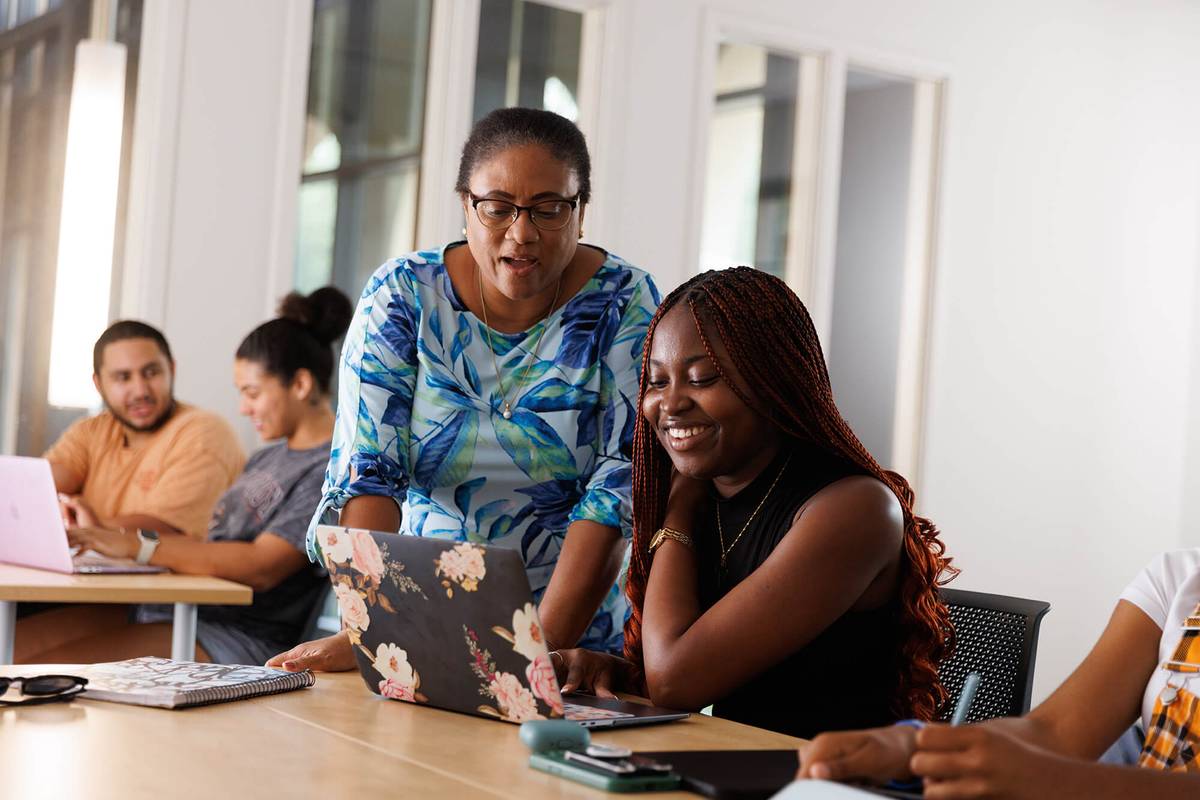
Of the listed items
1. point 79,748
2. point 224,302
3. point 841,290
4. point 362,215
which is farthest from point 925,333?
point 79,748

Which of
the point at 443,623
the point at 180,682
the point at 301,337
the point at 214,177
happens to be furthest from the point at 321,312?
the point at 443,623

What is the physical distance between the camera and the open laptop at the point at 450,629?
152cm

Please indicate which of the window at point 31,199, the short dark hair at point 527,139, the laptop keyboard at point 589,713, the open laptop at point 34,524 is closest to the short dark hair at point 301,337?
the open laptop at point 34,524

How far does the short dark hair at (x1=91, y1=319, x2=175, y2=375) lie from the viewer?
13.4ft

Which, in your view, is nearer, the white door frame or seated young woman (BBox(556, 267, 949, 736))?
seated young woman (BBox(556, 267, 949, 736))

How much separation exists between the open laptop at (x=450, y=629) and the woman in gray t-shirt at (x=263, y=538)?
1784 millimetres

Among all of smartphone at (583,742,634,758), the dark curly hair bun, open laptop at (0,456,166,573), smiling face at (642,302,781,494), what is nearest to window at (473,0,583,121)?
the dark curly hair bun

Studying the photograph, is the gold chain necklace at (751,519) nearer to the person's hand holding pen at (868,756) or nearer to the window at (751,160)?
the person's hand holding pen at (868,756)

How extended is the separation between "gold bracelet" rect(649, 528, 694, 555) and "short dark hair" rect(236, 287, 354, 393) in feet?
6.38

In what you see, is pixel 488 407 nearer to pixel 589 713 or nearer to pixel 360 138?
pixel 589 713

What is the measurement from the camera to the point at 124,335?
4086mm

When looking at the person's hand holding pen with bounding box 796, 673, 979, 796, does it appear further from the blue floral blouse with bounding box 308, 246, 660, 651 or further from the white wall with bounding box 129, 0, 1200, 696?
the white wall with bounding box 129, 0, 1200, 696

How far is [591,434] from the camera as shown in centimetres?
221

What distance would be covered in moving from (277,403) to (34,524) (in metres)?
0.71
